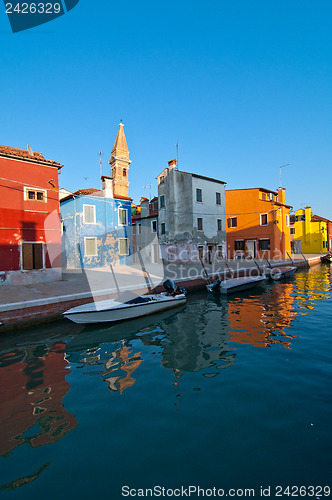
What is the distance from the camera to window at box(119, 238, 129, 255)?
83.3ft

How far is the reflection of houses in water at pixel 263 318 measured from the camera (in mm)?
8438

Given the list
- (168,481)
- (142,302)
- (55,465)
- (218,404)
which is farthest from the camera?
(142,302)

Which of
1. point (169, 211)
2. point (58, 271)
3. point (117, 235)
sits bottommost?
point (58, 271)

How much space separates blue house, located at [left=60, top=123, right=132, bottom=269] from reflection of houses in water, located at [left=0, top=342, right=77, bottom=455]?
15825mm

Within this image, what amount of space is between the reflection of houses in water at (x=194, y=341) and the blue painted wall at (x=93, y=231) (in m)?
13.8

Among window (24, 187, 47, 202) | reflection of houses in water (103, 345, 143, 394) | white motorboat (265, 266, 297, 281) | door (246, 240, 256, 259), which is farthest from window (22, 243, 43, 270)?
door (246, 240, 256, 259)

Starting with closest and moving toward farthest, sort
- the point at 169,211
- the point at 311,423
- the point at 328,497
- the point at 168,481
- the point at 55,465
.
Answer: the point at 328,497 < the point at 168,481 < the point at 55,465 < the point at 311,423 < the point at 169,211

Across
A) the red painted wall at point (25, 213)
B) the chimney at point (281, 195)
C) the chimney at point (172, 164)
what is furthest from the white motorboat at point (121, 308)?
the chimney at point (281, 195)

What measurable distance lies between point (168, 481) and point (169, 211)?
25007 millimetres

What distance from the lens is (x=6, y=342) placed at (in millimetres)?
8734

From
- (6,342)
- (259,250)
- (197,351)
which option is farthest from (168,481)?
(259,250)

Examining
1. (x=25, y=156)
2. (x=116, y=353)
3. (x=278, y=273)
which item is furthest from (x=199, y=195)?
(x=116, y=353)

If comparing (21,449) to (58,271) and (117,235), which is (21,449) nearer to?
(58,271)

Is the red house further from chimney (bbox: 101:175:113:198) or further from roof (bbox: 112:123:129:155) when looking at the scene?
roof (bbox: 112:123:129:155)
